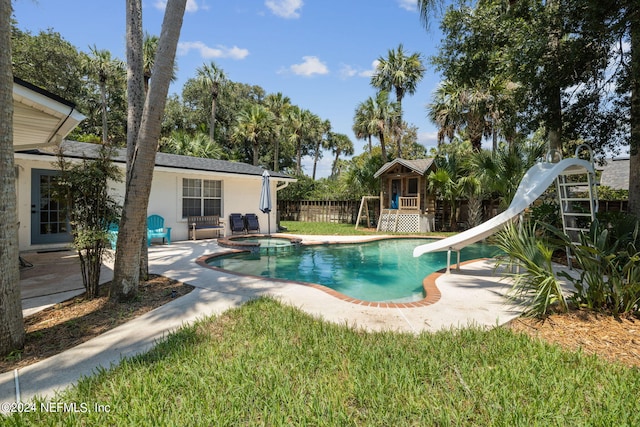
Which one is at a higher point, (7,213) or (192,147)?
(192,147)

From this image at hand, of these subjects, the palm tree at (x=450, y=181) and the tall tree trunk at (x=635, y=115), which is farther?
the palm tree at (x=450, y=181)

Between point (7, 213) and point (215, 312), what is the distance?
8.37ft

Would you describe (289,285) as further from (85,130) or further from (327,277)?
(85,130)

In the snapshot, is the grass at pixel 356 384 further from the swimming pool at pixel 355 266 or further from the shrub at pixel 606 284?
the swimming pool at pixel 355 266

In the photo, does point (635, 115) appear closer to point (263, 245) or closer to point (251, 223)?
point (263, 245)

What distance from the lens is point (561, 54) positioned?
731cm

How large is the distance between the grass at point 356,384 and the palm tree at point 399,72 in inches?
821

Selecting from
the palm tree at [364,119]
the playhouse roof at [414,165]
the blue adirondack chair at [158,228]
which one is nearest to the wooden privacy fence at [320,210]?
the playhouse roof at [414,165]

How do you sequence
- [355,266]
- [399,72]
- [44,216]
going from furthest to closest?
[399,72] → [44,216] → [355,266]

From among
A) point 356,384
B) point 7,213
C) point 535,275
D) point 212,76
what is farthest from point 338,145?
point 356,384

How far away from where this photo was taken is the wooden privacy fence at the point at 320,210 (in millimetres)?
22719

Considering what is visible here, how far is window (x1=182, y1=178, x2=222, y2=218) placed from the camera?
13.0 m

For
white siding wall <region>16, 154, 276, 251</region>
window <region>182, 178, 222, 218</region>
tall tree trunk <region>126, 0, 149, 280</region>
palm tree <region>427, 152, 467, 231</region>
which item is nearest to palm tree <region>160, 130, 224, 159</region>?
white siding wall <region>16, 154, 276, 251</region>

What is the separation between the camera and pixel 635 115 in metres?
7.05
